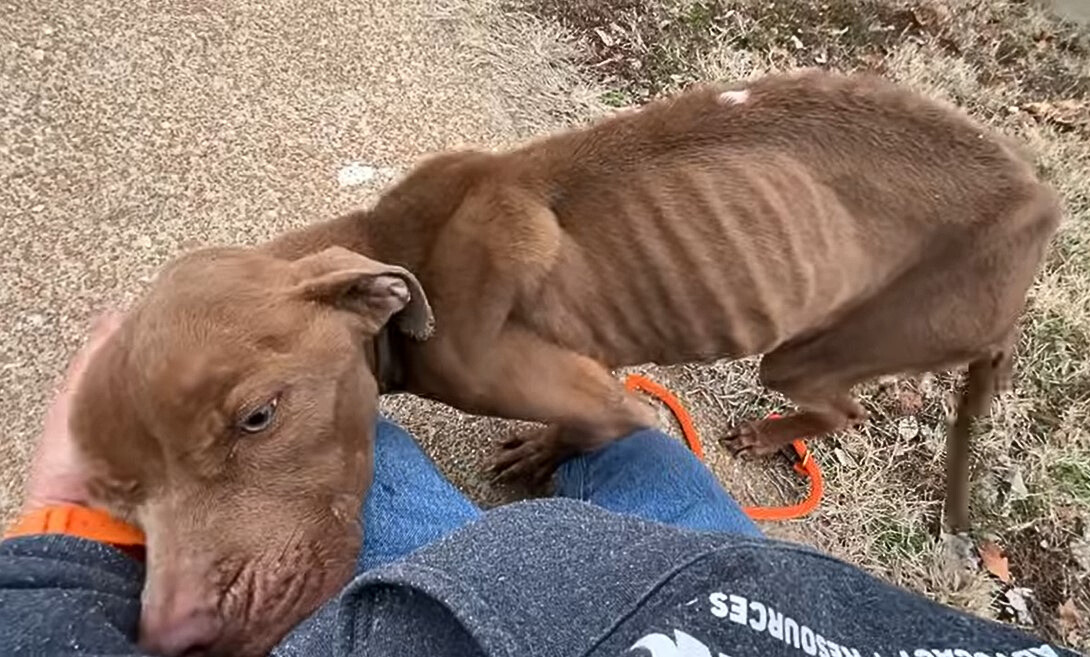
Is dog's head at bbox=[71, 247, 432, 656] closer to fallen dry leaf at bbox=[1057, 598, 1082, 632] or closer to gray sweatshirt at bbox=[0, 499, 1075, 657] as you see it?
gray sweatshirt at bbox=[0, 499, 1075, 657]

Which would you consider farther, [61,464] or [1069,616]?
[1069,616]

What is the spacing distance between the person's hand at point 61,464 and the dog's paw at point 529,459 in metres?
1.37

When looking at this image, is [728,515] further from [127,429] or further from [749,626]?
[127,429]

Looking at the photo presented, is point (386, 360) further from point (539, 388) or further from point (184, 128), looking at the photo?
point (184, 128)

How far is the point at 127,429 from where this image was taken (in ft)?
8.48

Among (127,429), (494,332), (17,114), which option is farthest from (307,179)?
(127,429)

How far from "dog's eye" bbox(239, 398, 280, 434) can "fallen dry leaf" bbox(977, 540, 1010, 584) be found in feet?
9.27

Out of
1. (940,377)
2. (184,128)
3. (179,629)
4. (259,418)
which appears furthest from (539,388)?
(940,377)

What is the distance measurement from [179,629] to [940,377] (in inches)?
127

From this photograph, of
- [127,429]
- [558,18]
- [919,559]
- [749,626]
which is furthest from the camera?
[558,18]

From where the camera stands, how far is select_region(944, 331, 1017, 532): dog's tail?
3783mm

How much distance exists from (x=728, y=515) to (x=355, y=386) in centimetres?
104

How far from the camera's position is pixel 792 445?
4348 mm

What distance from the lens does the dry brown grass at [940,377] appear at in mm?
4316
